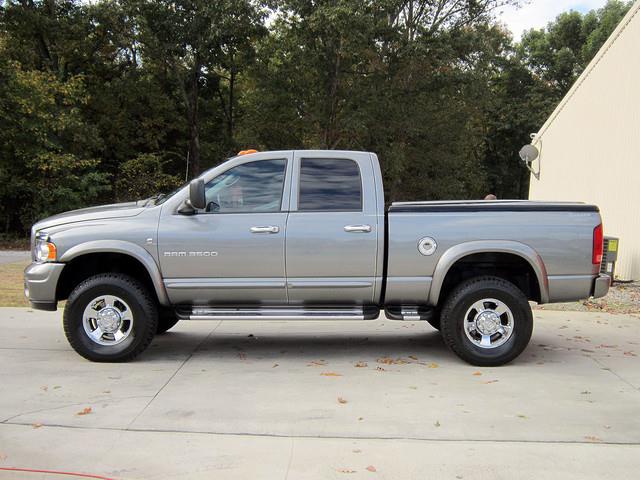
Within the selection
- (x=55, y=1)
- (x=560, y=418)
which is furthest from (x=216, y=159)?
(x=560, y=418)

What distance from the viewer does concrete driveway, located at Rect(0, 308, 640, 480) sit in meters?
3.69

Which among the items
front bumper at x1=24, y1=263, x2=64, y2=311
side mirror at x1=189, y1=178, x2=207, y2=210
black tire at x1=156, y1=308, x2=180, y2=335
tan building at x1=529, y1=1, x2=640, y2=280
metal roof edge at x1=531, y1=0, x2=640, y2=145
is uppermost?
metal roof edge at x1=531, y1=0, x2=640, y2=145

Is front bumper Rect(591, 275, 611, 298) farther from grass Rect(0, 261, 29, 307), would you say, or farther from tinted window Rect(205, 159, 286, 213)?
grass Rect(0, 261, 29, 307)

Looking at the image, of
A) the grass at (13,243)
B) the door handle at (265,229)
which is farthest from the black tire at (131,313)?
the grass at (13,243)

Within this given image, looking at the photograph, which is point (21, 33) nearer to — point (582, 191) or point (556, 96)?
point (582, 191)

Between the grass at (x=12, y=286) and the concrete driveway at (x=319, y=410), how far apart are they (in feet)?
7.18

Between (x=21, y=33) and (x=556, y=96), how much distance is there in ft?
104

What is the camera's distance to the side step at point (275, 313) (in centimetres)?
566

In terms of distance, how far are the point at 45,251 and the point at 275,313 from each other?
2289mm

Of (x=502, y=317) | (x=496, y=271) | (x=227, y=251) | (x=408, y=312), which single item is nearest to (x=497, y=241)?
(x=496, y=271)

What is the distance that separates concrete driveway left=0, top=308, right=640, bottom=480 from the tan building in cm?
668

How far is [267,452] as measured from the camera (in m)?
3.84

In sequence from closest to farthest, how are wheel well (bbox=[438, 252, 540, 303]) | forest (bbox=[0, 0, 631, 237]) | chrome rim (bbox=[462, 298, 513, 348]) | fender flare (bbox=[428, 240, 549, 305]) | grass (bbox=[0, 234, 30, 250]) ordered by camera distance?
1. fender flare (bbox=[428, 240, 549, 305])
2. chrome rim (bbox=[462, 298, 513, 348])
3. wheel well (bbox=[438, 252, 540, 303])
4. grass (bbox=[0, 234, 30, 250])
5. forest (bbox=[0, 0, 631, 237])

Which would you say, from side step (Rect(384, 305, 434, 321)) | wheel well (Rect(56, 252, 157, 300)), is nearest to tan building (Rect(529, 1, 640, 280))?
side step (Rect(384, 305, 434, 321))
